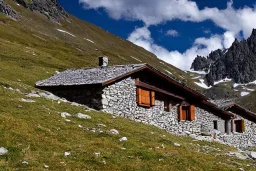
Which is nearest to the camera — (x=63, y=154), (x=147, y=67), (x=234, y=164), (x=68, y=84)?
(x=63, y=154)

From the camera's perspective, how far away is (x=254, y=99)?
175 metres

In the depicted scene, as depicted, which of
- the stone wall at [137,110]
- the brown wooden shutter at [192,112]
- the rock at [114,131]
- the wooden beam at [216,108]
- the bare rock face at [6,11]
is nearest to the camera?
the rock at [114,131]

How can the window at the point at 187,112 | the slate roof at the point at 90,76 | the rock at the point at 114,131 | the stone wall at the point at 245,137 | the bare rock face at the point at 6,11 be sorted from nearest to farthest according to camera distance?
1. the rock at the point at 114,131
2. the slate roof at the point at 90,76
3. the window at the point at 187,112
4. the stone wall at the point at 245,137
5. the bare rock face at the point at 6,11

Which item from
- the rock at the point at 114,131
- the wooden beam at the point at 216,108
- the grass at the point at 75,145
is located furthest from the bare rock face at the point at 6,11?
the rock at the point at 114,131

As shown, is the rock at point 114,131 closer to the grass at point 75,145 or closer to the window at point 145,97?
the grass at point 75,145

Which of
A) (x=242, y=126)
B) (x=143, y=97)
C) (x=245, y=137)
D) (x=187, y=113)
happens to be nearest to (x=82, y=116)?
(x=143, y=97)

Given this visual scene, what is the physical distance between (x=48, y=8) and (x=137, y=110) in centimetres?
14119

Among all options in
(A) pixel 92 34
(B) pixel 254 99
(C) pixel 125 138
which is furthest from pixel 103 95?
(B) pixel 254 99

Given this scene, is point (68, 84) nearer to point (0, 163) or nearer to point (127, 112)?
point (127, 112)

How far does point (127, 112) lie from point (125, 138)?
1318 cm

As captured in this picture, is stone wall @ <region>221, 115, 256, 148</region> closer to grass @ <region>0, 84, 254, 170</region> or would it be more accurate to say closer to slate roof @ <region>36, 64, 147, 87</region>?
slate roof @ <region>36, 64, 147, 87</region>

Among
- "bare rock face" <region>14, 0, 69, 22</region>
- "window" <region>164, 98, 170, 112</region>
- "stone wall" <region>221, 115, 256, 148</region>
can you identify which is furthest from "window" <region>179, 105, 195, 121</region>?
"bare rock face" <region>14, 0, 69, 22</region>

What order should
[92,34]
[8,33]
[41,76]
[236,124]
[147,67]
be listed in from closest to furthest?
[147,67], [41,76], [236,124], [8,33], [92,34]

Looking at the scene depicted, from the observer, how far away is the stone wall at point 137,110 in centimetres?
3056
